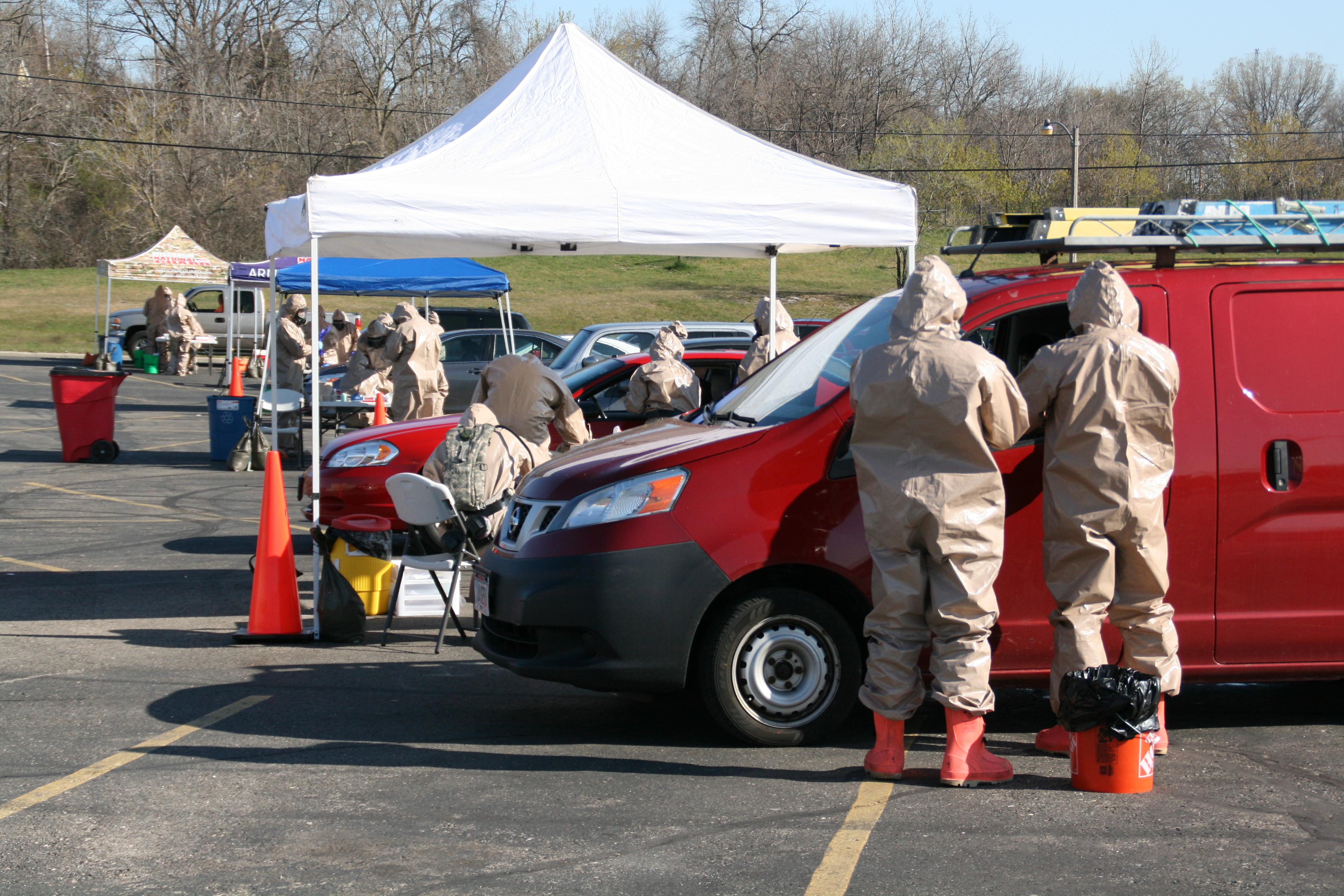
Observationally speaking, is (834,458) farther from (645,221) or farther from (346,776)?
(645,221)

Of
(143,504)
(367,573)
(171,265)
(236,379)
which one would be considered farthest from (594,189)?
(171,265)

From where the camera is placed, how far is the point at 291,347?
18.9 meters

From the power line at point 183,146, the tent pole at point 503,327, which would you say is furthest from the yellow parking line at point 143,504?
the power line at point 183,146

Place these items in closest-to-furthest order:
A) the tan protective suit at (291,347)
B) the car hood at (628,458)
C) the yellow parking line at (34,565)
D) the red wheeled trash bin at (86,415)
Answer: the car hood at (628,458), the yellow parking line at (34,565), the red wheeled trash bin at (86,415), the tan protective suit at (291,347)

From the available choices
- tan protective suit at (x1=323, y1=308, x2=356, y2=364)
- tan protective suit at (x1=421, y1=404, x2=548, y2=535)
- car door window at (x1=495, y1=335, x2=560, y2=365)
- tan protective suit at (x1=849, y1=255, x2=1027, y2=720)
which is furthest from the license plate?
tan protective suit at (x1=323, y1=308, x2=356, y2=364)

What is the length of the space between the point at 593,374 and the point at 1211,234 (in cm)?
598

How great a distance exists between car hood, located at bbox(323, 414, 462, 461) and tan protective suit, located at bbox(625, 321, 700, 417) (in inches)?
54.8

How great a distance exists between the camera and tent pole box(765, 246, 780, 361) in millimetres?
10023

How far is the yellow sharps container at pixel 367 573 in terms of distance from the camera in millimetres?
7523

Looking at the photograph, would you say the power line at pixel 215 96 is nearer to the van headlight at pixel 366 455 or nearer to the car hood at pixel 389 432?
the car hood at pixel 389 432

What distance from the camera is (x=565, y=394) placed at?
8.27m

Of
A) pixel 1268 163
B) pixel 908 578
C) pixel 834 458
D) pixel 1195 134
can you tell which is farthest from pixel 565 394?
pixel 1195 134

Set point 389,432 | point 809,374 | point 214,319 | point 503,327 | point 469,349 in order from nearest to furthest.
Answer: point 809,374
point 389,432
point 503,327
point 469,349
point 214,319

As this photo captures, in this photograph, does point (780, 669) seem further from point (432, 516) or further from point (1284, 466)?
point (432, 516)
